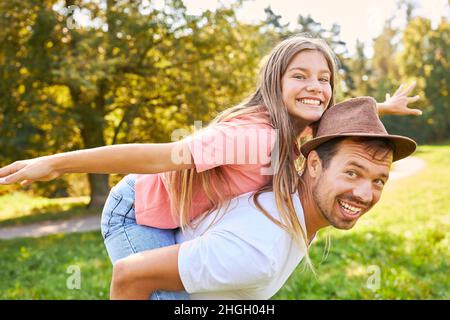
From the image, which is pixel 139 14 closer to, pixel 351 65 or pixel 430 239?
pixel 430 239

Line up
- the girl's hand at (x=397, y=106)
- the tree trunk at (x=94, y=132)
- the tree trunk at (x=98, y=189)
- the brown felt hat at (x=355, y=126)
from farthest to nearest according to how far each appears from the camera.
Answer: the tree trunk at (x=98, y=189), the tree trunk at (x=94, y=132), the girl's hand at (x=397, y=106), the brown felt hat at (x=355, y=126)

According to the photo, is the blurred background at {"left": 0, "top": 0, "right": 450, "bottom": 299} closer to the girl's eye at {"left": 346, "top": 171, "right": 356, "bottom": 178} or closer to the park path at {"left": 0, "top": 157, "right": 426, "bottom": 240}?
the park path at {"left": 0, "top": 157, "right": 426, "bottom": 240}

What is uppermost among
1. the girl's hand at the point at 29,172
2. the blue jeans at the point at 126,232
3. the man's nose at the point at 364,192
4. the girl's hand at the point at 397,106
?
the girl's hand at the point at 397,106

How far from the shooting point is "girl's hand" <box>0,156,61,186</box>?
2150 millimetres

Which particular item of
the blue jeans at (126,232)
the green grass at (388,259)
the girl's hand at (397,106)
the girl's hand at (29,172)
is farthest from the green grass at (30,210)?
the girl's hand at (29,172)

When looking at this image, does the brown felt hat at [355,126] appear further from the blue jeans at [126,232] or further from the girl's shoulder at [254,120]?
the blue jeans at [126,232]

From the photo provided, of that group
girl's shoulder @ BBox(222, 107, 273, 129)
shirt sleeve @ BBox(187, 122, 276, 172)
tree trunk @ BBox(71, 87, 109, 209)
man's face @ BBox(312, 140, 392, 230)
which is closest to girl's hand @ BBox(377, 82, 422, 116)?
man's face @ BBox(312, 140, 392, 230)

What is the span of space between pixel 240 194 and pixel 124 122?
13.5 m

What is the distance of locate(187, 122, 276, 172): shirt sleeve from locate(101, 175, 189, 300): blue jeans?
1.54 ft

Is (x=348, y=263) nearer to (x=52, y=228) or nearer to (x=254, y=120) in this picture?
(x=254, y=120)

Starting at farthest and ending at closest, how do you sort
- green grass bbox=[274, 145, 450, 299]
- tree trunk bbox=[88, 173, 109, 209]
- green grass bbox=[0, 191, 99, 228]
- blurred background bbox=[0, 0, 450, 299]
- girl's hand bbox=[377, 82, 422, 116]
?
1. tree trunk bbox=[88, 173, 109, 209]
2. green grass bbox=[0, 191, 99, 228]
3. blurred background bbox=[0, 0, 450, 299]
4. green grass bbox=[274, 145, 450, 299]
5. girl's hand bbox=[377, 82, 422, 116]

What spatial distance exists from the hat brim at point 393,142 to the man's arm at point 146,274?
28.7 inches

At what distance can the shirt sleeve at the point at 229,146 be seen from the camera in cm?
230
